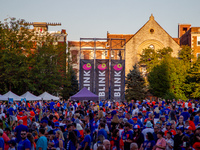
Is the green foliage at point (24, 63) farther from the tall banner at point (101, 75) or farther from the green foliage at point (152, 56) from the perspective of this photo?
the green foliage at point (152, 56)

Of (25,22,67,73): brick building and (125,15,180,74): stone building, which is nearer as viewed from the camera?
(25,22,67,73): brick building

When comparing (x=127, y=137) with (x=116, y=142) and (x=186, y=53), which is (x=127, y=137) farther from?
(x=186, y=53)

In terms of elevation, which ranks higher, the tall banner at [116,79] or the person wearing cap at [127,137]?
the tall banner at [116,79]

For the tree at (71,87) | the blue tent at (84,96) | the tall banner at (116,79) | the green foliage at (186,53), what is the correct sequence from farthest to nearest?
the green foliage at (186,53) < the tree at (71,87) < the tall banner at (116,79) < the blue tent at (84,96)

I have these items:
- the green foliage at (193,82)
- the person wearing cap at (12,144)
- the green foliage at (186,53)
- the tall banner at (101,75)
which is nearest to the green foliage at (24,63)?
the tall banner at (101,75)

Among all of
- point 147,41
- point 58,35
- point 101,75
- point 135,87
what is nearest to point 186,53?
point 147,41

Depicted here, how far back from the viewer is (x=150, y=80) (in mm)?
53750

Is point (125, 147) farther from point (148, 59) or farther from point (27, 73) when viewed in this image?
point (148, 59)

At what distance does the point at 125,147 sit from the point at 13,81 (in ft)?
111

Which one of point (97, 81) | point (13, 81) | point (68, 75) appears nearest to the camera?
point (97, 81)

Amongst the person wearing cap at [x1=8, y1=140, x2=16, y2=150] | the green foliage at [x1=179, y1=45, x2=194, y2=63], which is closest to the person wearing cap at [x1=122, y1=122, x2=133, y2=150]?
the person wearing cap at [x1=8, y1=140, x2=16, y2=150]

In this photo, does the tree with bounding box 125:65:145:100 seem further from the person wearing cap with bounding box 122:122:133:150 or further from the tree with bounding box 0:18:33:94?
the person wearing cap with bounding box 122:122:133:150

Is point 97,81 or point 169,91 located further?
point 169,91

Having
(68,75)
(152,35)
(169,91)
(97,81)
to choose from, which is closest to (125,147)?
(97,81)
